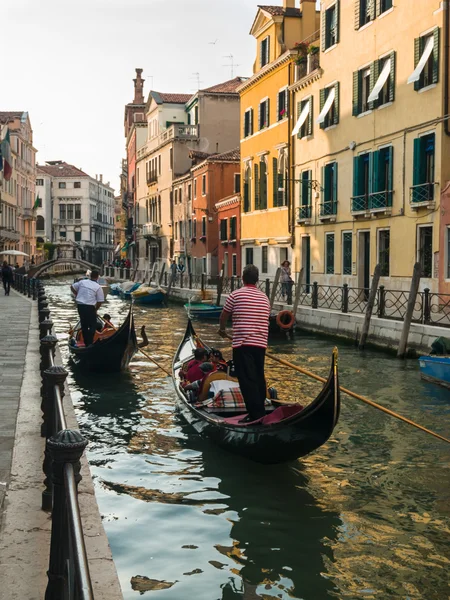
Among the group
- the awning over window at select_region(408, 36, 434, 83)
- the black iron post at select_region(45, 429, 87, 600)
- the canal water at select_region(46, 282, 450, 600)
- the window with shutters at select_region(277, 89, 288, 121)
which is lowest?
the canal water at select_region(46, 282, 450, 600)

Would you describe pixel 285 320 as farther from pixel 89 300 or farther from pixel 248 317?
pixel 248 317

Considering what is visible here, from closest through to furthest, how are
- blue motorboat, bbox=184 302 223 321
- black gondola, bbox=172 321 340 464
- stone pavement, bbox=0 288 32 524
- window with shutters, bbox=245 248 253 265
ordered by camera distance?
1. stone pavement, bbox=0 288 32 524
2. black gondola, bbox=172 321 340 464
3. blue motorboat, bbox=184 302 223 321
4. window with shutters, bbox=245 248 253 265

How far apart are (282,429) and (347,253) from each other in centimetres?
1644

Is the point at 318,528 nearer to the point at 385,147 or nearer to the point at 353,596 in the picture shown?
the point at 353,596

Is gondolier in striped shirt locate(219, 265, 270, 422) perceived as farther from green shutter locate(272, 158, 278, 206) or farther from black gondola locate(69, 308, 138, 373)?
green shutter locate(272, 158, 278, 206)

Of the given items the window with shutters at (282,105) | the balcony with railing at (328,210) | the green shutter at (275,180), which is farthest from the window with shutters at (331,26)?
the green shutter at (275,180)

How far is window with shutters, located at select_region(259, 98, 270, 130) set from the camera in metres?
28.9

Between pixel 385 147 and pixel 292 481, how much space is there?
48.3 ft

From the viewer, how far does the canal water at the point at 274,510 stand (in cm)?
469

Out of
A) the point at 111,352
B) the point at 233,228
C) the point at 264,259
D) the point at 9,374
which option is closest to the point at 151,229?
the point at 233,228

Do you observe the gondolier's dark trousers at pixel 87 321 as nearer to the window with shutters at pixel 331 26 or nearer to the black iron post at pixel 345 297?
the black iron post at pixel 345 297

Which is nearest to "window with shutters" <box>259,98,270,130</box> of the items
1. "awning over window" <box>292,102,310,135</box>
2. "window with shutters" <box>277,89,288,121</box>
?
"window with shutters" <box>277,89,288,121</box>

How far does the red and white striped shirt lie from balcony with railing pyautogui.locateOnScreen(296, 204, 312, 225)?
Result: 18222 millimetres

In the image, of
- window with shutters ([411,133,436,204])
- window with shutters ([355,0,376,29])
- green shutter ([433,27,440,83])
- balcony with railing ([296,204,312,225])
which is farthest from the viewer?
balcony with railing ([296,204,312,225])
